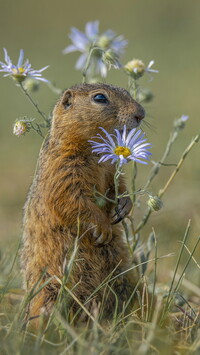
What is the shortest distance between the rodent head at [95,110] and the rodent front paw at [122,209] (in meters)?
0.47

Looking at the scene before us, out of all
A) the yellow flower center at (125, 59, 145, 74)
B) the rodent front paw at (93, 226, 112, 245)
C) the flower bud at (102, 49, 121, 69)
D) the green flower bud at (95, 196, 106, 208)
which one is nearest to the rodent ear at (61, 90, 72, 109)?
the flower bud at (102, 49, 121, 69)

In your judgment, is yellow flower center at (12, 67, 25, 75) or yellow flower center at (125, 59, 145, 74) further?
yellow flower center at (125, 59, 145, 74)

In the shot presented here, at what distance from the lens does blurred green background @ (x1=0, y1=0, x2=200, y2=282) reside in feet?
25.3

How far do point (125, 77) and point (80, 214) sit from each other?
11363mm

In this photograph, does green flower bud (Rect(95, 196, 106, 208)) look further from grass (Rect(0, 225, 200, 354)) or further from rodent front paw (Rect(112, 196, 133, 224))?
grass (Rect(0, 225, 200, 354))

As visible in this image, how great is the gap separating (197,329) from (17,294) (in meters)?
1.72

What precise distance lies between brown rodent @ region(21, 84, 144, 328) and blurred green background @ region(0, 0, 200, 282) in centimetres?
109

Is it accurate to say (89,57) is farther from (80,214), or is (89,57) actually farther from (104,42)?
(80,214)

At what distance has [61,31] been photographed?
2092cm

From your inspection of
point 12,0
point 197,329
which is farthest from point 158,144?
point 12,0

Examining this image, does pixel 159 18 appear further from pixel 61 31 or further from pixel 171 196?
pixel 171 196

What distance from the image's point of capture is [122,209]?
4.36 m

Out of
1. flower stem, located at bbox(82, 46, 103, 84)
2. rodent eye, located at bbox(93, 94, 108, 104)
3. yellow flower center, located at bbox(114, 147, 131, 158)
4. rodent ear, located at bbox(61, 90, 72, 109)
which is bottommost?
yellow flower center, located at bbox(114, 147, 131, 158)

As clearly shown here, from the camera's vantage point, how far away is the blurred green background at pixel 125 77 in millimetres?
7723
